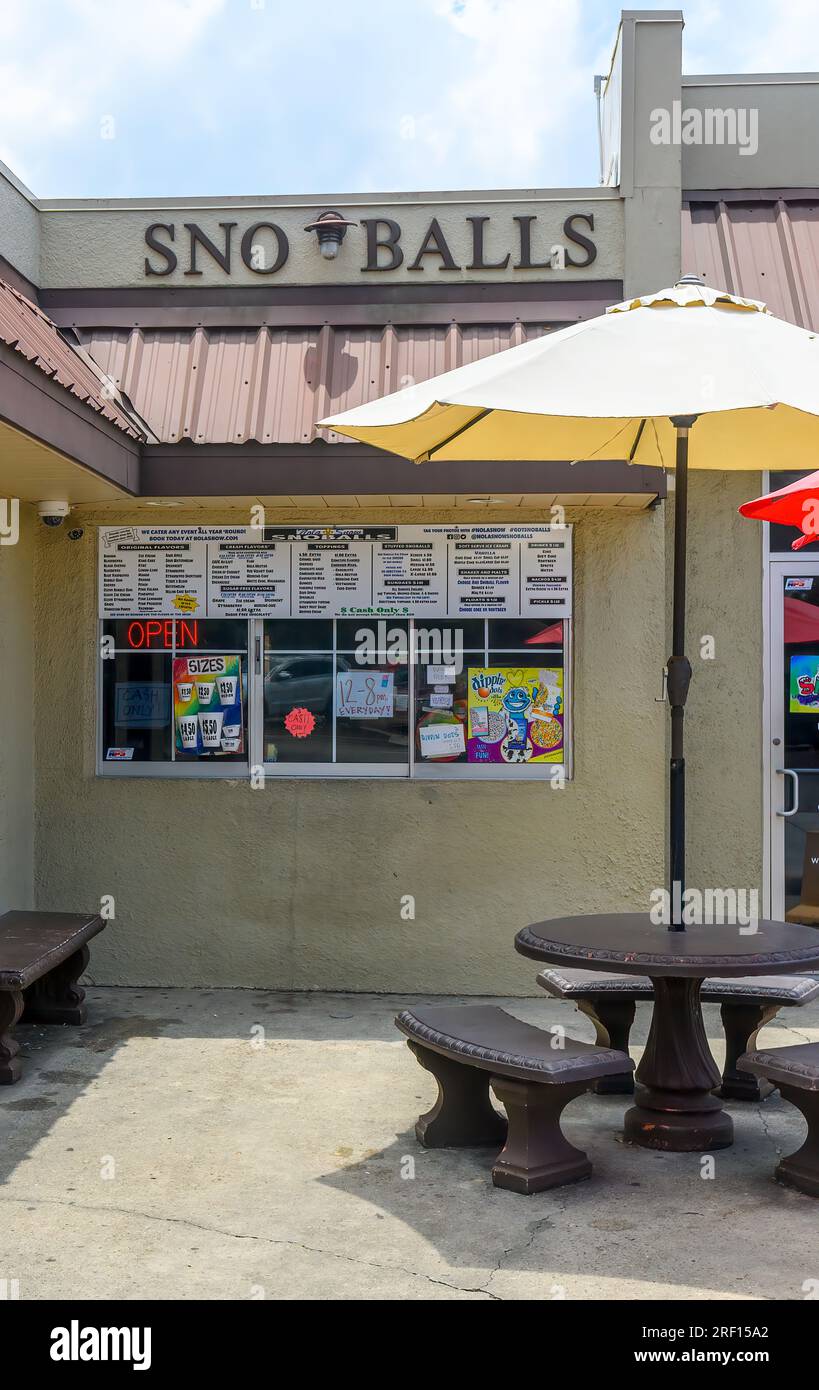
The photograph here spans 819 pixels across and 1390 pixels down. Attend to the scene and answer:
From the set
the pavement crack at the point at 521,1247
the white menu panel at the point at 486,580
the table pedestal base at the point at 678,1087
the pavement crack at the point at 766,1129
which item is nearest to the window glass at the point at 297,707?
the white menu panel at the point at 486,580

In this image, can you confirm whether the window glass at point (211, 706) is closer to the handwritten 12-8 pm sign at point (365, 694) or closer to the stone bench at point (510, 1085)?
the handwritten 12-8 pm sign at point (365, 694)

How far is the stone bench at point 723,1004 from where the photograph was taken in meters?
5.22

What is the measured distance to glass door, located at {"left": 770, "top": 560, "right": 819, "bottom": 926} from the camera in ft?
23.7

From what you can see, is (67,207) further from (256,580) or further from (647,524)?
(647,524)

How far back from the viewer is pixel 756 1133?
4.86 metres

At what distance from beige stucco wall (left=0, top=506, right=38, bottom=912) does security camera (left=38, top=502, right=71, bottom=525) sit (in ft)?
0.48

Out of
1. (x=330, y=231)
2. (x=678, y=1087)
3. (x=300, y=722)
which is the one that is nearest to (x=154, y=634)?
(x=300, y=722)

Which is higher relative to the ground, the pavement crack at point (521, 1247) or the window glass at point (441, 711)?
the window glass at point (441, 711)

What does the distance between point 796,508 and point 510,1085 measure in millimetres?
2642

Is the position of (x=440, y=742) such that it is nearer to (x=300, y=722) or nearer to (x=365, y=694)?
(x=365, y=694)

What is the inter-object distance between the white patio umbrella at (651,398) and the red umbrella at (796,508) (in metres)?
0.19

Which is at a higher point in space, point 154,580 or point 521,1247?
point 154,580

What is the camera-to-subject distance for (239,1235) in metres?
3.86

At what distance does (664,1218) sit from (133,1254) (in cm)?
163
